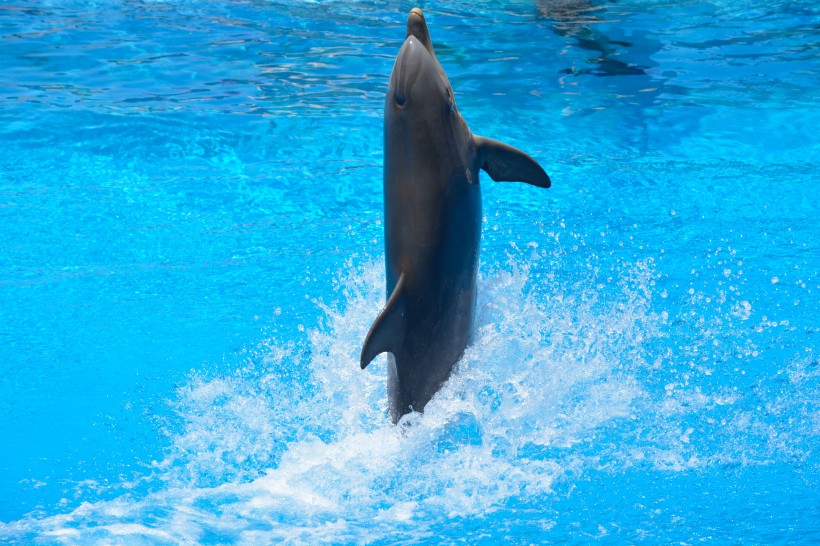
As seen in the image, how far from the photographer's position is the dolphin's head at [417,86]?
404 cm

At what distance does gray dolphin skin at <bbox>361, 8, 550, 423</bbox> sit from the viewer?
4.09 metres

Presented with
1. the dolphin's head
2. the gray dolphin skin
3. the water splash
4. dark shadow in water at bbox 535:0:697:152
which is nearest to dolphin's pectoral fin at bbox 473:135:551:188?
the gray dolphin skin

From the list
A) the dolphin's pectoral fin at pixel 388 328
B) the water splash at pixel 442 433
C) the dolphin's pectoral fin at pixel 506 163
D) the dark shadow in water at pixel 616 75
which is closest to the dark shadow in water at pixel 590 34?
the dark shadow in water at pixel 616 75

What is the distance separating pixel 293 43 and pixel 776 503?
9.76m

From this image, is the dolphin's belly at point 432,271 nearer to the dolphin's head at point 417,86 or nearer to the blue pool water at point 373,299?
the blue pool water at point 373,299

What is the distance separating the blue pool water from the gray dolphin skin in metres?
0.45

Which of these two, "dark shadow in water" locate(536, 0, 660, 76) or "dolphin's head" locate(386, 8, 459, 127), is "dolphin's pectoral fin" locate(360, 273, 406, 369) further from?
"dark shadow in water" locate(536, 0, 660, 76)

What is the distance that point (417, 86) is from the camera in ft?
13.3

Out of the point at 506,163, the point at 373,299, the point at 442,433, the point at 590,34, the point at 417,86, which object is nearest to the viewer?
the point at 417,86

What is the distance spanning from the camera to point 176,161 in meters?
9.03

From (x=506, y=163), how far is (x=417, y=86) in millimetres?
732

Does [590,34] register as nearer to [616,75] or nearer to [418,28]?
[616,75]

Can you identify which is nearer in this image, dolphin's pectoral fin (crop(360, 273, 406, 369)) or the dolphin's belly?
dolphin's pectoral fin (crop(360, 273, 406, 369))

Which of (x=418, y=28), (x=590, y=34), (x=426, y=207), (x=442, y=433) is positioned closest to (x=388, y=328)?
(x=426, y=207)
